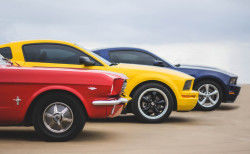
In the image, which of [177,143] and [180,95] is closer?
[177,143]

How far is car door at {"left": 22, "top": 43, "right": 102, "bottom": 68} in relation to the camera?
26.0 ft

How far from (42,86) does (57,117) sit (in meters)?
0.47

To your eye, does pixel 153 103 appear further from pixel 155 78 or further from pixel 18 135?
pixel 18 135

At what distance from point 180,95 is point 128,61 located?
85.8 inches

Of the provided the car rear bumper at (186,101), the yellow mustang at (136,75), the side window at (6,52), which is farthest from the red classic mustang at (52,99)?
the car rear bumper at (186,101)

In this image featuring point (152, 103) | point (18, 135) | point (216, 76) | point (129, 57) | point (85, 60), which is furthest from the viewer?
point (216, 76)

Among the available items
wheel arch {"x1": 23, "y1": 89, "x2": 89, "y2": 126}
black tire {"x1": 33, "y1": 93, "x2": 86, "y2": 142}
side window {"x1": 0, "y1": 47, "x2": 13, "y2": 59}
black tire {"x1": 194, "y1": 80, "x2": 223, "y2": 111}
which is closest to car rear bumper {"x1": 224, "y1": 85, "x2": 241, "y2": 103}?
black tire {"x1": 194, "y1": 80, "x2": 223, "y2": 111}

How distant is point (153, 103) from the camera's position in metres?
8.31

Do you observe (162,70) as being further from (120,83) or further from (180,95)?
(120,83)

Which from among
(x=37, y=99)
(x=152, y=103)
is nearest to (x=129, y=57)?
(x=152, y=103)

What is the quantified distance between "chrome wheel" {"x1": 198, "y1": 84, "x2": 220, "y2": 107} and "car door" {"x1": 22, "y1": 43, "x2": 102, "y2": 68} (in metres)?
4.11

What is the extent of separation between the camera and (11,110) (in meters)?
5.89

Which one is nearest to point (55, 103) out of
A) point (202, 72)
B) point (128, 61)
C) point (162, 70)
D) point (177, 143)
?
point (177, 143)

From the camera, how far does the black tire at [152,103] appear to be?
27.2 feet
